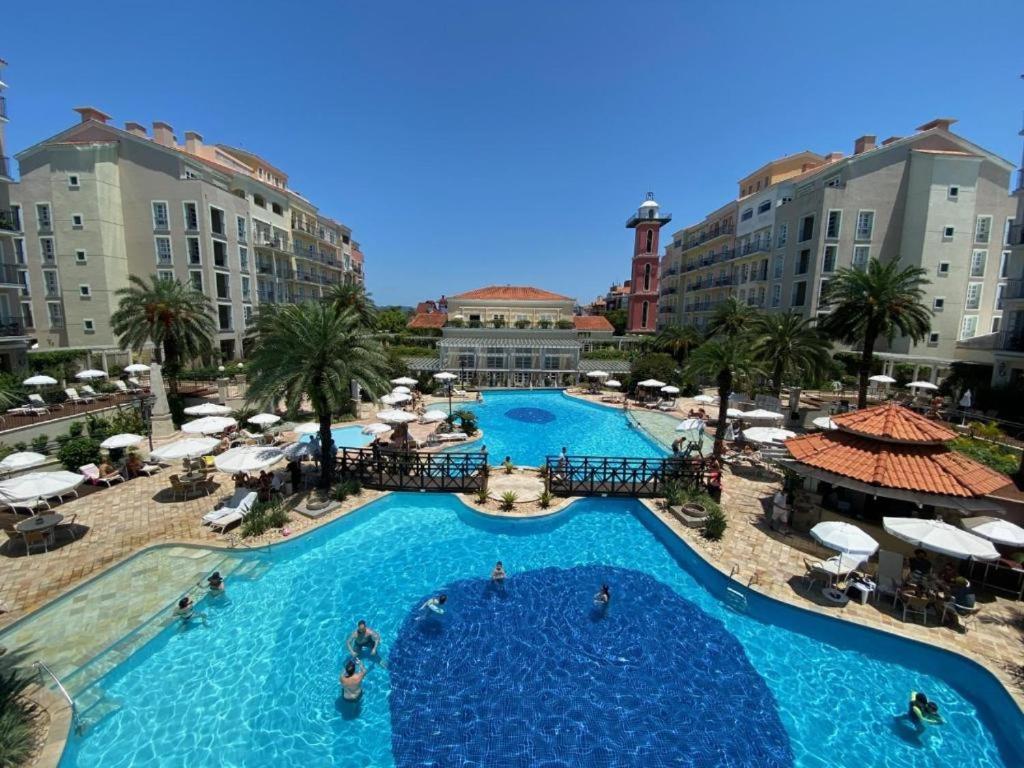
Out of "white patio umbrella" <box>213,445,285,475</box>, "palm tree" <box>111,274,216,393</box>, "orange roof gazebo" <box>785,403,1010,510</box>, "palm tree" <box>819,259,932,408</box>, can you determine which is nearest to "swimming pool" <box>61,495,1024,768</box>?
"white patio umbrella" <box>213,445,285,475</box>

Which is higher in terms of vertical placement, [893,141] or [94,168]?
[893,141]

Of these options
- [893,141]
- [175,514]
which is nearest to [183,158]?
[175,514]

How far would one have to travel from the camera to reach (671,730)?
8.62 m

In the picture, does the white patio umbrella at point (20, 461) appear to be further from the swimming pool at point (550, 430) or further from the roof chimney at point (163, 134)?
the roof chimney at point (163, 134)

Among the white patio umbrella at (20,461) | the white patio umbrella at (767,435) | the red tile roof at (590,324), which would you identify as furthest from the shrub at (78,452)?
the red tile roof at (590,324)

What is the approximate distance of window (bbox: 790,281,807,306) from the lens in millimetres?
38125

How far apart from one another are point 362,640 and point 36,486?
11005 mm

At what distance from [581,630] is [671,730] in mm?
2924

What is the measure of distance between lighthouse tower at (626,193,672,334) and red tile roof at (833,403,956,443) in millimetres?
46391

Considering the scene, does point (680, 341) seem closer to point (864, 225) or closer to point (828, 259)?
point (828, 259)

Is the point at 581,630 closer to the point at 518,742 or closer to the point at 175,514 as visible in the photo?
the point at 518,742

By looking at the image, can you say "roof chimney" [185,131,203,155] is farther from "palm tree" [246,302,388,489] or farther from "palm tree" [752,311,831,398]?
"palm tree" [752,311,831,398]

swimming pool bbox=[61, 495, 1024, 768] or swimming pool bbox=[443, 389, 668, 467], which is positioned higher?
swimming pool bbox=[443, 389, 668, 467]

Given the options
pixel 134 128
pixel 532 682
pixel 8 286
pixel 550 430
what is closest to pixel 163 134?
pixel 134 128
